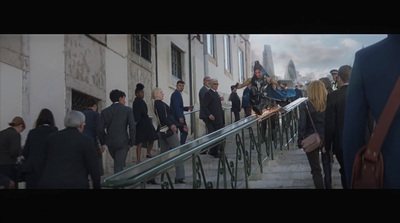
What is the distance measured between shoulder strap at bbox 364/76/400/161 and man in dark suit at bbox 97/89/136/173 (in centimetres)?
331

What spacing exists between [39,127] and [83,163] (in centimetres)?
61

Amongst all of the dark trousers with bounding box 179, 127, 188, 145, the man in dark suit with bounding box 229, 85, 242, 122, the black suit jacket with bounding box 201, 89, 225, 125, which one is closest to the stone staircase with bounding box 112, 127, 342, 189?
the man in dark suit with bounding box 229, 85, 242, 122

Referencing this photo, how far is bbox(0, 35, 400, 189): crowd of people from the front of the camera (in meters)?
1.83

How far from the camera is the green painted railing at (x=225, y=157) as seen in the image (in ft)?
12.8

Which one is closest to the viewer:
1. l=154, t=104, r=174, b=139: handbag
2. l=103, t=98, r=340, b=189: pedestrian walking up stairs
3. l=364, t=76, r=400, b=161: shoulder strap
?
l=364, t=76, r=400, b=161: shoulder strap

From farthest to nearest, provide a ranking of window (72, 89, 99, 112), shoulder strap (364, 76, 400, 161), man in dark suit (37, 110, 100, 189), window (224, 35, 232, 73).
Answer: window (224, 35, 232, 73) → window (72, 89, 99, 112) → man in dark suit (37, 110, 100, 189) → shoulder strap (364, 76, 400, 161)

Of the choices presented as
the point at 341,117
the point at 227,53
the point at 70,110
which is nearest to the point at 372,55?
the point at 341,117

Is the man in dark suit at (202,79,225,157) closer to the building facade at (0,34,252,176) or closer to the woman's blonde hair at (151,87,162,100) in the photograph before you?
the building facade at (0,34,252,176)

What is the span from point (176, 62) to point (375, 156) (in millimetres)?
4248

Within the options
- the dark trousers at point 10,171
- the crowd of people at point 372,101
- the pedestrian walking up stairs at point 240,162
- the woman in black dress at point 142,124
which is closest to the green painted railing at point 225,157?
the pedestrian walking up stairs at point 240,162

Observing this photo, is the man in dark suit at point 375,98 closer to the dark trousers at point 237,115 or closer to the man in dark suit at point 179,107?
the man in dark suit at point 179,107
